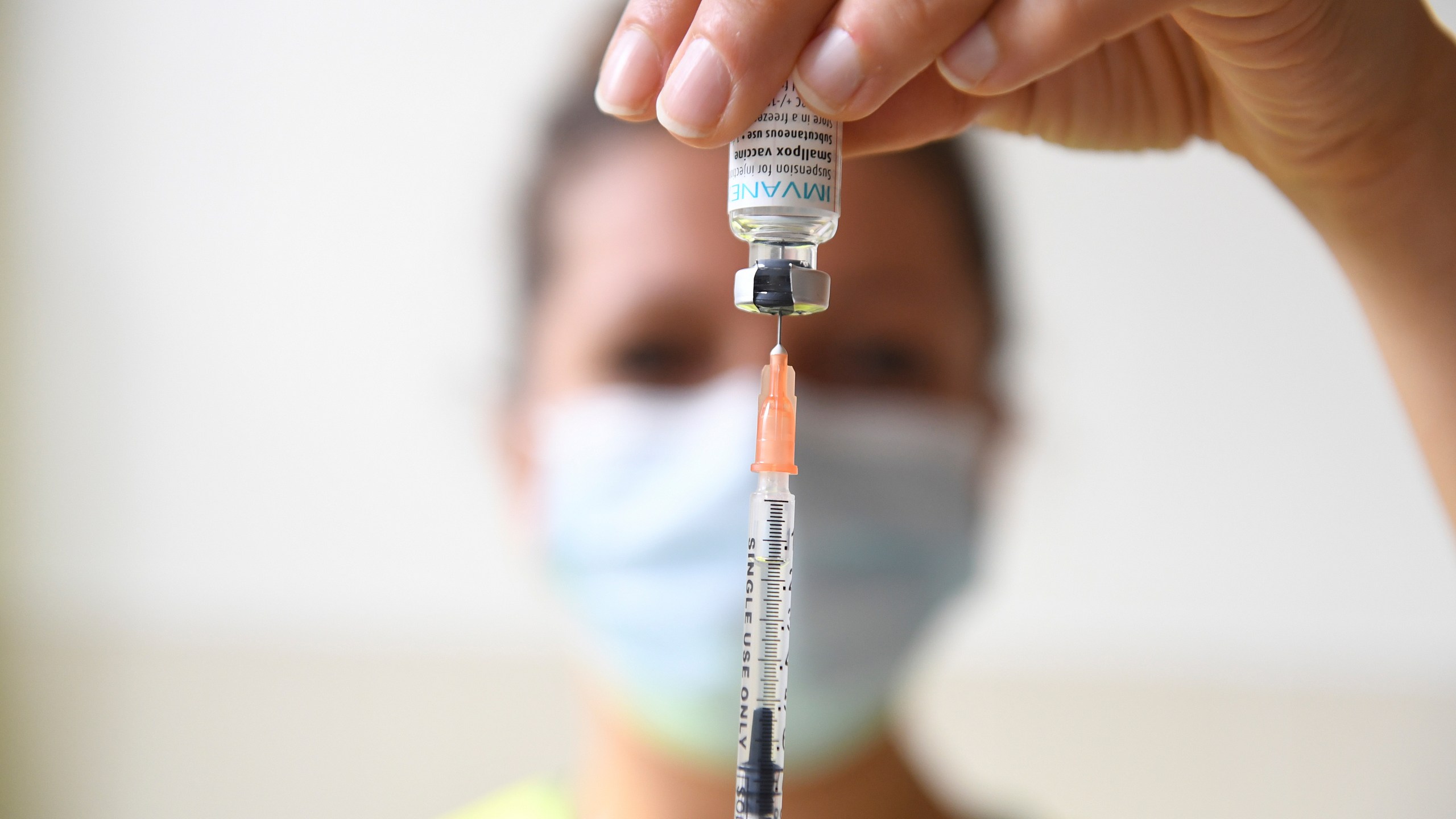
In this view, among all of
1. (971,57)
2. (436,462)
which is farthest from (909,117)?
(436,462)

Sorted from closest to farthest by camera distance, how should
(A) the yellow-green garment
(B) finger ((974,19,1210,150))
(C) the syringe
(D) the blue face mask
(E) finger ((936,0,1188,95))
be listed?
(E) finger ((936,0,1188,95)) < (C) the syringe < (B) finger ((974,19,1210,150)) < (D) the blue face mask < (A) the yellow-green garment

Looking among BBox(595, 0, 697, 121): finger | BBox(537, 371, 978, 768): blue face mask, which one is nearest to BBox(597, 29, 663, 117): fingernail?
BBox(595, 0, 697, 121): finger

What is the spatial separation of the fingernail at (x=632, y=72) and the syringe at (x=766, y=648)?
16 cm

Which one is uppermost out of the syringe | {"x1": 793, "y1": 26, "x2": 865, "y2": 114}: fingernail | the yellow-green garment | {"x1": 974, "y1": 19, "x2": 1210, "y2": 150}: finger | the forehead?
the forehead

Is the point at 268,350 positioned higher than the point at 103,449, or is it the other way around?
the point at 268,350

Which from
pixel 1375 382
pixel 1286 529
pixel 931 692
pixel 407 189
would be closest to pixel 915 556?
pixel 931 692

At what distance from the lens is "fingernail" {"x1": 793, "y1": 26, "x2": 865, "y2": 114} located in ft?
1.77

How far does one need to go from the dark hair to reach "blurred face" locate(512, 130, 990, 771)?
0.04 metres

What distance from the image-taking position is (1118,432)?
194cm

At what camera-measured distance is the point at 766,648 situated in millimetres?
682

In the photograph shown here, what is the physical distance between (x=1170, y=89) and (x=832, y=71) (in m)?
0.38

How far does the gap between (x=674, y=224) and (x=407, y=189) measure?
35.8 inches

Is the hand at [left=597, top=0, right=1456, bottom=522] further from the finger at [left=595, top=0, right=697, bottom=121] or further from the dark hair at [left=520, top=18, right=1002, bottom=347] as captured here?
the dark hair at [left=520, top=18, right=1002, bottom=347]

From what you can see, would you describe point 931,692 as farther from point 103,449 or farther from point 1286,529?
point 103,449
